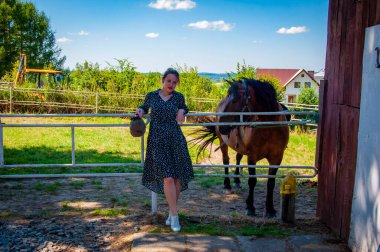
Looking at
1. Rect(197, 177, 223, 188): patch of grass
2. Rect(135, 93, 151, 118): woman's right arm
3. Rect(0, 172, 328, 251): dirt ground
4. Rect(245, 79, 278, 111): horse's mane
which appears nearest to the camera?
Rect(0, 172, 328, 251): dirt ground

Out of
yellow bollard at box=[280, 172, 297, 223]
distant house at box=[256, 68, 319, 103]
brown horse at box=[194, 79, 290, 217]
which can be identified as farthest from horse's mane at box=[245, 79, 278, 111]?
distant house at box=[256, 68, 319, 103]

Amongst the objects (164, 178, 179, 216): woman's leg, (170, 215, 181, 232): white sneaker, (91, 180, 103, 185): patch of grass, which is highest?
(164, 178, 179, 216): woman's leg

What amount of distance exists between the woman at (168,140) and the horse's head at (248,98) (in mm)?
1453

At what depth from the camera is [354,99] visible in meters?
3.58

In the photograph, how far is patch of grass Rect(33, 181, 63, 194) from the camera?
6.20 m

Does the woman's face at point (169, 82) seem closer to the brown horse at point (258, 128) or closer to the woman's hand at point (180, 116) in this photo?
the woman's hand at point (180, 116)

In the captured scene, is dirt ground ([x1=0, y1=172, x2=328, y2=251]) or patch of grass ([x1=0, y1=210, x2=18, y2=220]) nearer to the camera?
dirt ground ([x1=0, y1=172, x2=328, y2=251])

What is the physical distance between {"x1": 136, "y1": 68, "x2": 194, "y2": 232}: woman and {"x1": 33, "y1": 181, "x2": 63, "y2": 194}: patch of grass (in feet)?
9.92

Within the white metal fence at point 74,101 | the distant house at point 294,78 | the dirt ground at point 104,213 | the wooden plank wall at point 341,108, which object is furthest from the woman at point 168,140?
the distant house at point 294,78

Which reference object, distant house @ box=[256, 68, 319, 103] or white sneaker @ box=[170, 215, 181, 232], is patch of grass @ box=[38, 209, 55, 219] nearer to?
white sneaker @ box=[170, 215, 181, 232]

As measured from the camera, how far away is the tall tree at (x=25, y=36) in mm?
46031

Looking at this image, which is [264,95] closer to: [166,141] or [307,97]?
[166,141]

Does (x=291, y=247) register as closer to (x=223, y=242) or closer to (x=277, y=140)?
(x=223, y=242)

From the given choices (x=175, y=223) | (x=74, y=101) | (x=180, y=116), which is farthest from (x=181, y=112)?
(x=74, y=101)
